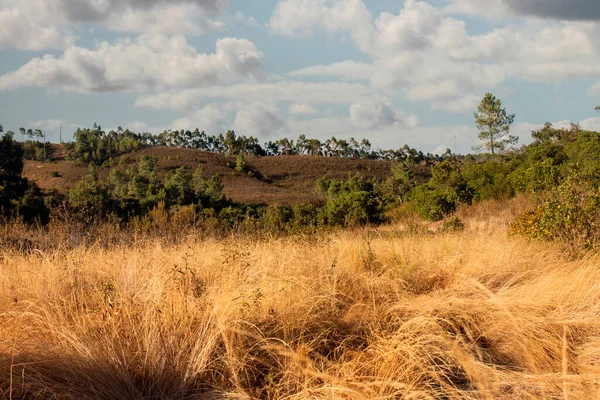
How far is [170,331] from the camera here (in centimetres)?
379

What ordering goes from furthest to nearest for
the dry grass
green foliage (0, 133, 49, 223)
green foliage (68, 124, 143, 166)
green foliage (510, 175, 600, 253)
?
1. green foliage (68, 124, 143, 166)
2. green foliage (0, 133, 49, 223)
3. green foliage (510, 175, 600, 253)
4. the dry grass

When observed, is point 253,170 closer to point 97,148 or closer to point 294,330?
point 97,148

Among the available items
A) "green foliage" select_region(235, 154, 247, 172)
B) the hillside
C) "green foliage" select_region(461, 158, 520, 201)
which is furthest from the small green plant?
"green foliage" select_region(235, 154, 247, 172)

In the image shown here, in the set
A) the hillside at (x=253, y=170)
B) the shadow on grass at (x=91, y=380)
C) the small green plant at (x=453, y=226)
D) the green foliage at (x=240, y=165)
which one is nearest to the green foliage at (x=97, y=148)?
the hillside at (x=253, y=170)

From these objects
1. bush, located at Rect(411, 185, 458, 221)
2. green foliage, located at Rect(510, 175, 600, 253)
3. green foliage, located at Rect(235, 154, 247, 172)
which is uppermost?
green foliage, located at Rect(235, 154, 247, 172)

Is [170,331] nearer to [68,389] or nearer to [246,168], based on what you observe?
[68,389]

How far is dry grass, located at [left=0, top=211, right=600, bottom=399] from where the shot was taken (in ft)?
10.8

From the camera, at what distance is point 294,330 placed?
13.3 feet

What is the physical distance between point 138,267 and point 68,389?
2.58 m

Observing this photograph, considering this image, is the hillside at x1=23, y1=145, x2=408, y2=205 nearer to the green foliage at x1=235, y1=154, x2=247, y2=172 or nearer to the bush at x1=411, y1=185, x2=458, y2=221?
the green foliage at x1=235, y1=154, x2=247, y2=172

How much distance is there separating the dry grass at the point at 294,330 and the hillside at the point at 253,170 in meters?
65.8

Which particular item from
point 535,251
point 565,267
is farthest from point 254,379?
point 535,251

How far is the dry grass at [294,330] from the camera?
331 centimetres

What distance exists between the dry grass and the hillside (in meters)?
65.8
